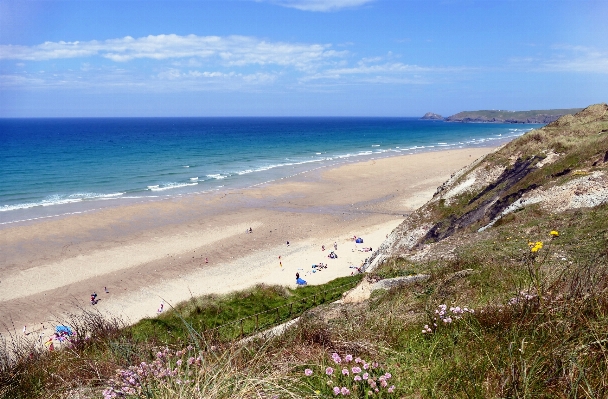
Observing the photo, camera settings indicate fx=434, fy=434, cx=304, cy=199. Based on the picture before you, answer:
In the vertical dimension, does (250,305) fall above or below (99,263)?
above

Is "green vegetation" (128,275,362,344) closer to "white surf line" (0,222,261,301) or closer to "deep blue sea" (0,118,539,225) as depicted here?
"white surf line" (0,222,261,301)

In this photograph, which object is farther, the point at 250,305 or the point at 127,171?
the point at 127,171

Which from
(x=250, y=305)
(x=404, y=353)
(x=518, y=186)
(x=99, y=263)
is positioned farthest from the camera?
(x=99, y=263)

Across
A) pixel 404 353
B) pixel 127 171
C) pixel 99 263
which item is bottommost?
pixel 99 263

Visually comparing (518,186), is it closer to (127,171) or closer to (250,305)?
(250,305)

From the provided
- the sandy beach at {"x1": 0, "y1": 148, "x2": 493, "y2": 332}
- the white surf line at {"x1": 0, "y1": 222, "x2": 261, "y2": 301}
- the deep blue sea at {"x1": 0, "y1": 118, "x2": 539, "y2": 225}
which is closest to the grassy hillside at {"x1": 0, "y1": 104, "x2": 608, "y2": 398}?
the sandy beach at {"x1": 0, "y1": 148, "x2": 493, "y2": 332}

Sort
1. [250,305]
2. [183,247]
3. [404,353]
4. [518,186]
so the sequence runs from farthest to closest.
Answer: [183,247], [518,186], [250,305], [404,353]

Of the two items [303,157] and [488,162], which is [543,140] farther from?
[303,157]

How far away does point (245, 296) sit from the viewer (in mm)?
16406

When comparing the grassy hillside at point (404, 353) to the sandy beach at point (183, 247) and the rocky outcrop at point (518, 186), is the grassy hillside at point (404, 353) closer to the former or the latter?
the rocky outcrop at point (518, 186)

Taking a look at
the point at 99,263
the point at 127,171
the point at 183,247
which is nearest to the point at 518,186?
the point at 183,247

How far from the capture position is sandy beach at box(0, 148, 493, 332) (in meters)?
22.8

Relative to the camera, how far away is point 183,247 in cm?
3009

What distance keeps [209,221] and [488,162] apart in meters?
22.1
